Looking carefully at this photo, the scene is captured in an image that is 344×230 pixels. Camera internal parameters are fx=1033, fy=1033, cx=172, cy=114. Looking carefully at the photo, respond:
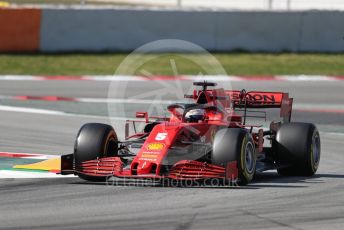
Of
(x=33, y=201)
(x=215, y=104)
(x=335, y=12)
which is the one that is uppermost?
(x=335, y=12)

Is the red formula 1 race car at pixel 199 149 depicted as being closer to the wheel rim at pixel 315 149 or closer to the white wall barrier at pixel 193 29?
the wheel rim at pixel 315 149

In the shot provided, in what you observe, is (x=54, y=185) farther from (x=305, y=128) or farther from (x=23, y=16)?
(x=23, y=16)

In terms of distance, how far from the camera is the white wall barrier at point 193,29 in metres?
27.6

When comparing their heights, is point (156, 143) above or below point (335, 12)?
below

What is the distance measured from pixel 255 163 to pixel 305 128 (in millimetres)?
1101

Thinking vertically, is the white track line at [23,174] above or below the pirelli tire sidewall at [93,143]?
below

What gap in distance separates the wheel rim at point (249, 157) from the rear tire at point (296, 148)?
973 millimetres

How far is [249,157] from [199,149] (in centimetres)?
60

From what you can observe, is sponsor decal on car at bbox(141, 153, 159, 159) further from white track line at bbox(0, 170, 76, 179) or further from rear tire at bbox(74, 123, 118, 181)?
white track line at bbox(0, 170, 76, 179)

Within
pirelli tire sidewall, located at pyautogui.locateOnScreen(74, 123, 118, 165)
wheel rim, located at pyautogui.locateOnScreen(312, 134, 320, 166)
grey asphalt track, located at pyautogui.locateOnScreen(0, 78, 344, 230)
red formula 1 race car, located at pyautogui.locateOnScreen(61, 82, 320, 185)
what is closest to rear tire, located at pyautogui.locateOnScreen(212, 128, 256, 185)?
red formula 1 race car, located at pyautogui.locateOnScreen(61, 82, 320, 185)

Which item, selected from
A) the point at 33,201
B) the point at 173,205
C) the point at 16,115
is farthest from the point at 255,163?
the point at 16,115

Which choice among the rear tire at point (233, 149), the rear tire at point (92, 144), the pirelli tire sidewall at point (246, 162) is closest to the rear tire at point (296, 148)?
the pirelli tire sidewall at point (246, 162)

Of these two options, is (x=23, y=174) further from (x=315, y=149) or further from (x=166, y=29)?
(x=166, y=29)

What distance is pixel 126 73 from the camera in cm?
2759
